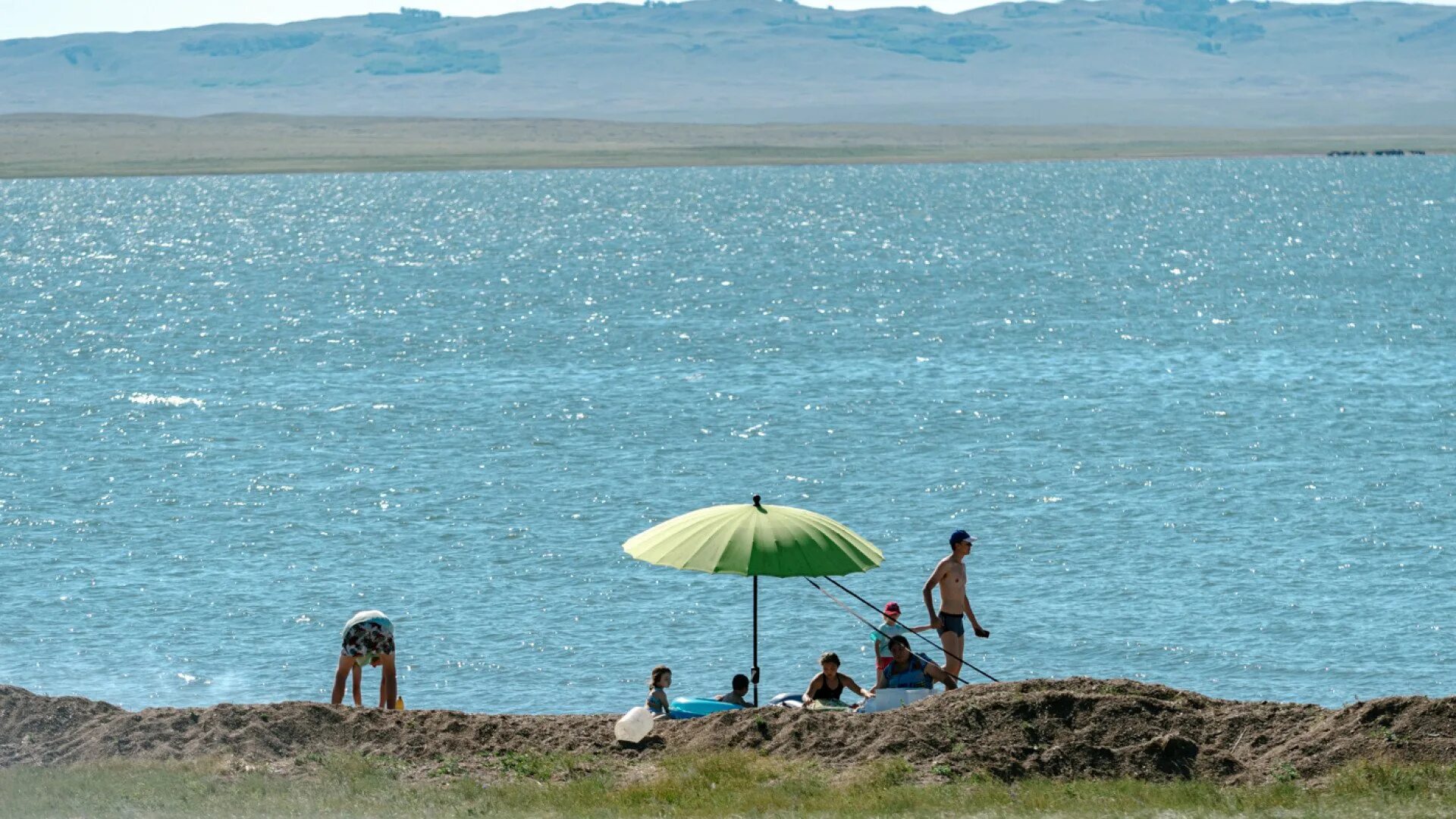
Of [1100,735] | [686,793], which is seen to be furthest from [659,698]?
[1100,735]

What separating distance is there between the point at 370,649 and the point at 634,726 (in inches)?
147

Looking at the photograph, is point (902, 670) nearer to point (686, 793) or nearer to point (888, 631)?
point (888, 631)

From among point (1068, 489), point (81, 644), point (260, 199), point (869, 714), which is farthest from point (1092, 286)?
point (260, 199)

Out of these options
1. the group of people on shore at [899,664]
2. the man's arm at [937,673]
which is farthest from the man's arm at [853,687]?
the man's arm at [937,673]

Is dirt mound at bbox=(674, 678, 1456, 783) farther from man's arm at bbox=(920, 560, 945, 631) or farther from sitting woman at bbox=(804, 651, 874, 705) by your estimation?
man's arm at bbox=(920, 560, 945, 631)

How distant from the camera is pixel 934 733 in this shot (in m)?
14.9

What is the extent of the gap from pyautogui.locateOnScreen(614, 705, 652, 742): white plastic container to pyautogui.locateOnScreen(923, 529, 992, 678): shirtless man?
367cm

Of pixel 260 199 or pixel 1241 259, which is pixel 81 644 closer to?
pixel 1241 259

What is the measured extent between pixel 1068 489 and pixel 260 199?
138322mm

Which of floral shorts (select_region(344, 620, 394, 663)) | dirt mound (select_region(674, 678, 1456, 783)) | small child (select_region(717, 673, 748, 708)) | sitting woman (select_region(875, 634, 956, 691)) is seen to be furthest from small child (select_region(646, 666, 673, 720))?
floral shorts (select_region(344, 620, 394, 663))

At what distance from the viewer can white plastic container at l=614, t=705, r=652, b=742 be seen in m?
15.8

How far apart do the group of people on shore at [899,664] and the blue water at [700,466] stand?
4.49m

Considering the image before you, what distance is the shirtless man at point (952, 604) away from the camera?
60.8ft

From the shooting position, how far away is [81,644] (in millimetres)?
24781
